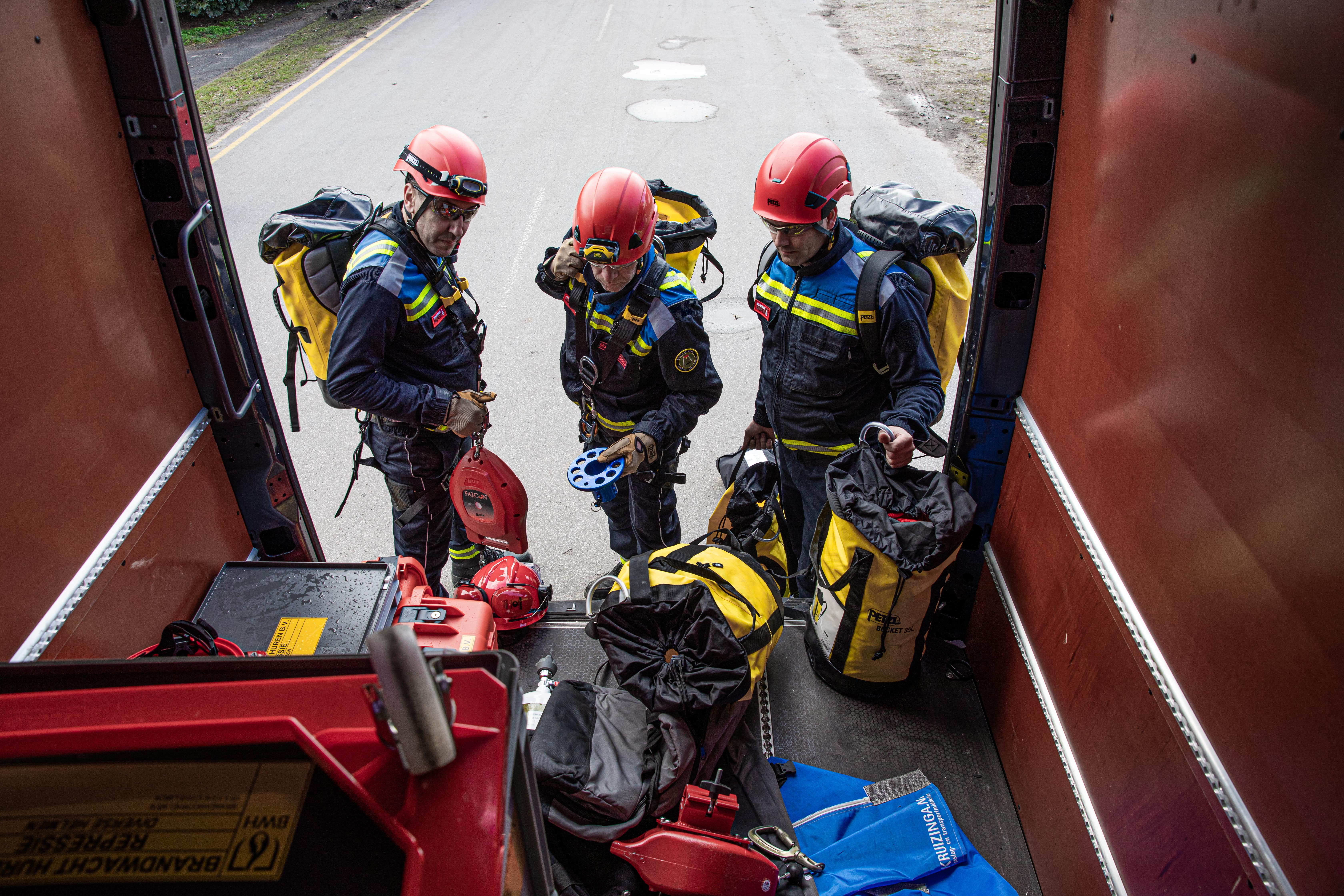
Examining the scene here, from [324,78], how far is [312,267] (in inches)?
467

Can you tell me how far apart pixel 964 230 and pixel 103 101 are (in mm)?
3066

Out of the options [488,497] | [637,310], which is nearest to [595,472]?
[488,497]

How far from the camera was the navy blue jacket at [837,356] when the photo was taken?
3.24 m

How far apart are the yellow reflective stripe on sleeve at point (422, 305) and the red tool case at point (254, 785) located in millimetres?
2379

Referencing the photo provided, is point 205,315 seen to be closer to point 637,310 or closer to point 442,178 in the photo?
point 442,178

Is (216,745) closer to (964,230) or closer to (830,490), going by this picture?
(830,490)

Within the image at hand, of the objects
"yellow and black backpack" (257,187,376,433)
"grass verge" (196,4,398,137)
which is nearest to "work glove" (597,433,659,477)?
"yellow and black backpack" (257,187,376,433)

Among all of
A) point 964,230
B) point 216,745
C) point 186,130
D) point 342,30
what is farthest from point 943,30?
point 216,745

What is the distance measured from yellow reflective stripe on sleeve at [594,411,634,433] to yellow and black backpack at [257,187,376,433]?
1.15 metres

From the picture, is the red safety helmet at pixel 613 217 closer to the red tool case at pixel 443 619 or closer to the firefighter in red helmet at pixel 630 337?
the firefighter in red helmet at pixel 630 337

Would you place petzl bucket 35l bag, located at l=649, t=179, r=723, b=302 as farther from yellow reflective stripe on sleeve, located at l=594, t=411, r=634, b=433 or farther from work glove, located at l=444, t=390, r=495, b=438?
work glove, located at l=444, t=390, r=495, b=438

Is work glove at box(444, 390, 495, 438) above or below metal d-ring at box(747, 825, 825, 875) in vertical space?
above

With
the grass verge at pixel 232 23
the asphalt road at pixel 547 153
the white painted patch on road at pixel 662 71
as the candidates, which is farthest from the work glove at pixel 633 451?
the grass verge at pixel 232 23

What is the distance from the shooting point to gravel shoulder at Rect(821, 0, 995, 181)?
427 inches
